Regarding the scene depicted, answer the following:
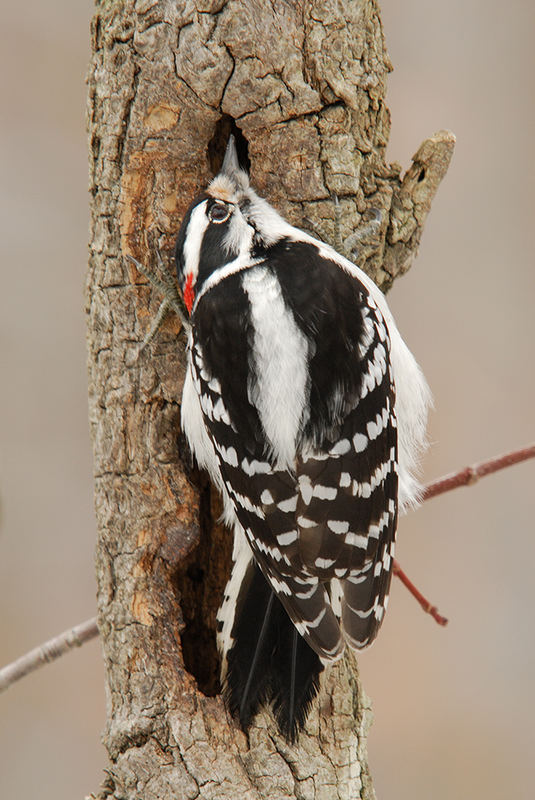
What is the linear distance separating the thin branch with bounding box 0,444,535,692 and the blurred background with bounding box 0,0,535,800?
5.26 feet

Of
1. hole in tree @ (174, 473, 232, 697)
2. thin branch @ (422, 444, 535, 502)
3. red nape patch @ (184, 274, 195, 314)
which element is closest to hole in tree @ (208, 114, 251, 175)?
red nape patch @ (184, 274, 195, 314)

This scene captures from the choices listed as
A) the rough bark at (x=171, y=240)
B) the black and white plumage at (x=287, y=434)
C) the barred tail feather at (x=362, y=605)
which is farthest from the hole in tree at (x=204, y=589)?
the barred tail feather at (x=362, y=605)

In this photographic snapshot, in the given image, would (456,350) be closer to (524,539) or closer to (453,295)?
(453,295)

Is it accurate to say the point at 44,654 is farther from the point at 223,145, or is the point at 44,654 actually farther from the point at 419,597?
the point at 223,145

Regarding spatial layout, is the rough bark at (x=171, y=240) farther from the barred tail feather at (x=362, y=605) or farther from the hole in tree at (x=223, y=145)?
the barred tail feather at (x=362, y=605)

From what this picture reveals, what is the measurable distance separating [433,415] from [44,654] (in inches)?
89.9

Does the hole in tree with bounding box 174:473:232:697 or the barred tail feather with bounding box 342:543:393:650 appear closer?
the barred tail feather with bounding box 342:543:393:650

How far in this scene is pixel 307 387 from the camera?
2193 millimetres

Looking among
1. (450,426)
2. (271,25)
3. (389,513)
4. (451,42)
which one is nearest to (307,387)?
(389,513)

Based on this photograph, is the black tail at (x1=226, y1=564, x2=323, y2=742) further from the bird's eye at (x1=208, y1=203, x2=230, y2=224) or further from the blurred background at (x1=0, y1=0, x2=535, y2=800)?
the blurred background at (x1=0, y1=0, x2=535, y2=800)

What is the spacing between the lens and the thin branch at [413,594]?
2.22 m

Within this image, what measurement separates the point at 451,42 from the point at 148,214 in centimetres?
236

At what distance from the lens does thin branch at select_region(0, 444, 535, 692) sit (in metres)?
2.22

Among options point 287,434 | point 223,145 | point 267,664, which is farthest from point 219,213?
point 267,664
